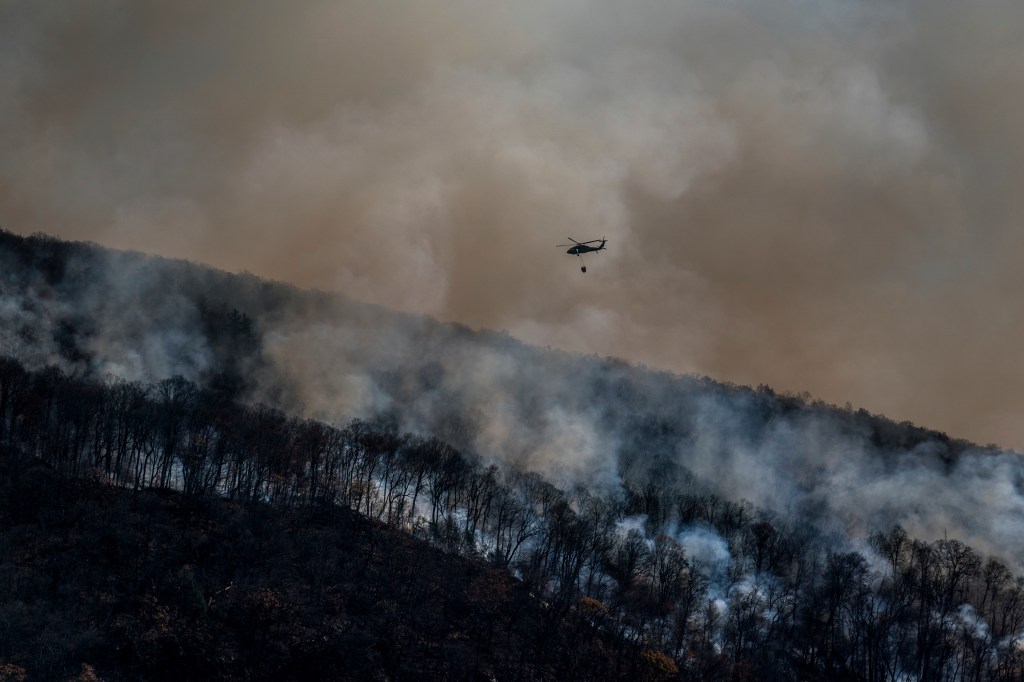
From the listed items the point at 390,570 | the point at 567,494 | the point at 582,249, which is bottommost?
the point at 390,570

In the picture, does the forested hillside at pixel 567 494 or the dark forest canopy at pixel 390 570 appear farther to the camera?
the forested hillside at pixel 567 494

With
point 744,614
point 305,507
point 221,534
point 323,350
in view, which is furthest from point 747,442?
point 221,534

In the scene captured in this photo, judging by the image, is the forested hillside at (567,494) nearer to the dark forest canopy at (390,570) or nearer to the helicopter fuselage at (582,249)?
the dark forest canopy at (390,570)

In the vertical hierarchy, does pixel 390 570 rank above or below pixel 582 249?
below

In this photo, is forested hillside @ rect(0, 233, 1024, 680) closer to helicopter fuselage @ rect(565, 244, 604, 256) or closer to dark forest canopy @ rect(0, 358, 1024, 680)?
dark forest canopy @ rect(0, 358, 1024, 680)

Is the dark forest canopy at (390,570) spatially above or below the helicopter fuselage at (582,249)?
below

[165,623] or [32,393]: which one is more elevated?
[32,393]

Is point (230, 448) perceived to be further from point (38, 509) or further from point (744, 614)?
point (744, 614)

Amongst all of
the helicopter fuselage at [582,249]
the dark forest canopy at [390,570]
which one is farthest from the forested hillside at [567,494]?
the helicopter fuselage at [582,249]

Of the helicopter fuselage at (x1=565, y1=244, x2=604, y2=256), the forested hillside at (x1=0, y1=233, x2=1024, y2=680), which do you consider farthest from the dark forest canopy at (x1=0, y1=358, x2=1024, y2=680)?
the helicopter fuselage at (x1=565, y1=244, x2=604, y2=256)
